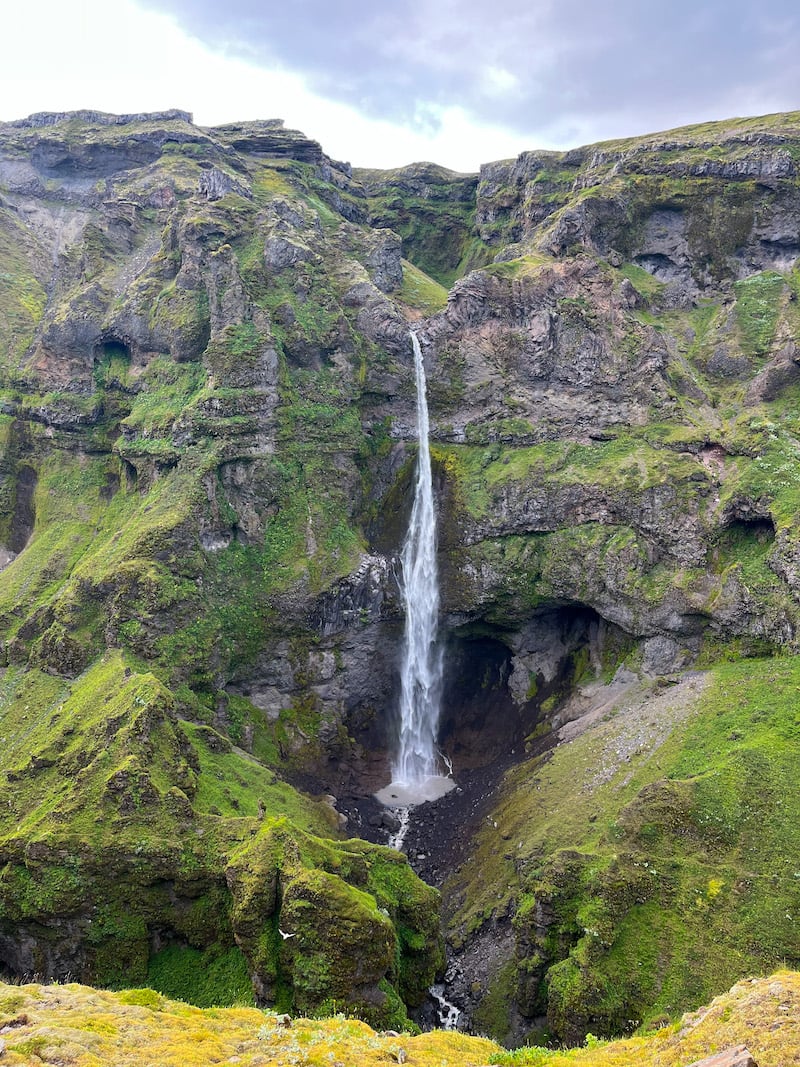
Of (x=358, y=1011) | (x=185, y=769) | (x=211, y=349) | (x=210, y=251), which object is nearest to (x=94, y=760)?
(x=185, y=769)

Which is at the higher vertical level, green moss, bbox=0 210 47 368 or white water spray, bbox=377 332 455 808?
green moss, bbox=0 210 47 368

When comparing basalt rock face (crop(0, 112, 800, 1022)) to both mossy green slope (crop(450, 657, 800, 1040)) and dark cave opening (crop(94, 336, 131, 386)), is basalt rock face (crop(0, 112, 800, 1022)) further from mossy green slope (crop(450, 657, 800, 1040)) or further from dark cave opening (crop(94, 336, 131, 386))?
mossy green slope (crop(450, 657, 800, 1040))

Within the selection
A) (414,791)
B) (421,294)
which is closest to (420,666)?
(414,791)

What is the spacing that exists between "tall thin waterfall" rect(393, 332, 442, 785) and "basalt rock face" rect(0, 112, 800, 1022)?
5.35 ft

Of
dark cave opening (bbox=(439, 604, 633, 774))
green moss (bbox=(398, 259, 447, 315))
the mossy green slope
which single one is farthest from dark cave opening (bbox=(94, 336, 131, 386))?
the mossy green slope

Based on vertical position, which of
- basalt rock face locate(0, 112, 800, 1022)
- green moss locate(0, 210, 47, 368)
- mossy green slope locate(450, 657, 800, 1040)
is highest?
green moss locate(0, 210, 47, 368)

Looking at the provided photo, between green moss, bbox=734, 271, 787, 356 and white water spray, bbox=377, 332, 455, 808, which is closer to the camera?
white water spray, bbox=377, 332, 455, 808

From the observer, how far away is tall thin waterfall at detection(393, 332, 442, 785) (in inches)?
2623

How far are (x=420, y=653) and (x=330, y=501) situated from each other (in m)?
A: 17.2

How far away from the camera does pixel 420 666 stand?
6956 centimetres

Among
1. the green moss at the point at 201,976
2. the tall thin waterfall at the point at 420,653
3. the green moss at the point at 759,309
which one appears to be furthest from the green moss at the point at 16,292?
the green moss at the point at 759,309

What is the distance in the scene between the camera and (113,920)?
1523 inches

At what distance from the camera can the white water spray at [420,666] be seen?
64.5 metres

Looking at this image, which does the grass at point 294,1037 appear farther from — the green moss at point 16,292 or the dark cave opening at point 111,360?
the green moss at point 16,292
